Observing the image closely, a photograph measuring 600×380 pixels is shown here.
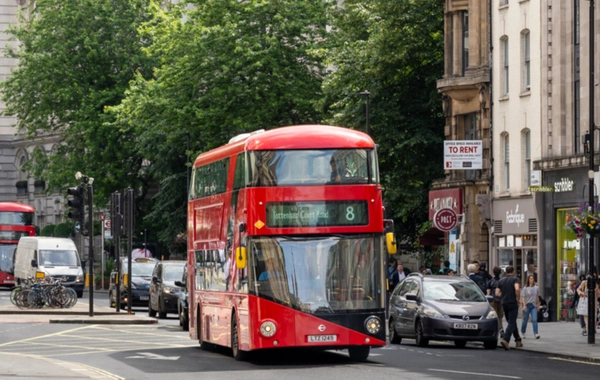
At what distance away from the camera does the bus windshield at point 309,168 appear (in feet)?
81.8

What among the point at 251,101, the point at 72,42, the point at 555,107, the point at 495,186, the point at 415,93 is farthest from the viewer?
the point at 72,42

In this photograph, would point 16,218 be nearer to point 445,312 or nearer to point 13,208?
point 13,208

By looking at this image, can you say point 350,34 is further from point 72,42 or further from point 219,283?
point 219,283

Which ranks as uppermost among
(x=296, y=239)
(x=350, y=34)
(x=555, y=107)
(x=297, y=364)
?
(x=350, y=34)

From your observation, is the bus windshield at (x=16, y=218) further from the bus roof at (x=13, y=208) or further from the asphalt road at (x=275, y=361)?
the asphalt road at (x=275, y=361)

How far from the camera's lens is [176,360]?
87.9 ft

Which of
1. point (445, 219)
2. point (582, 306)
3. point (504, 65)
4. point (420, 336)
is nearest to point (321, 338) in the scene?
point (420, 336)

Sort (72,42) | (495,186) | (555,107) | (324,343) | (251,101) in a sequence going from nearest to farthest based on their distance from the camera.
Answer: (324,343) < (555,107) < (495,186) < (251,101) < (72,42)

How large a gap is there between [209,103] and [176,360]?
36772 millimetres

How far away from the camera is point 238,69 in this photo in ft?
204

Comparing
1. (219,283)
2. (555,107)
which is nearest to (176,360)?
(219,283)

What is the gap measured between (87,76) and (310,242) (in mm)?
55983

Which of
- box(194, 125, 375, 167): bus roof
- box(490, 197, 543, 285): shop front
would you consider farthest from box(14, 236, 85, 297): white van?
box(194, 125, 375, 167): bus roof

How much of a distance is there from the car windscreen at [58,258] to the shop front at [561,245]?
27054 mm
